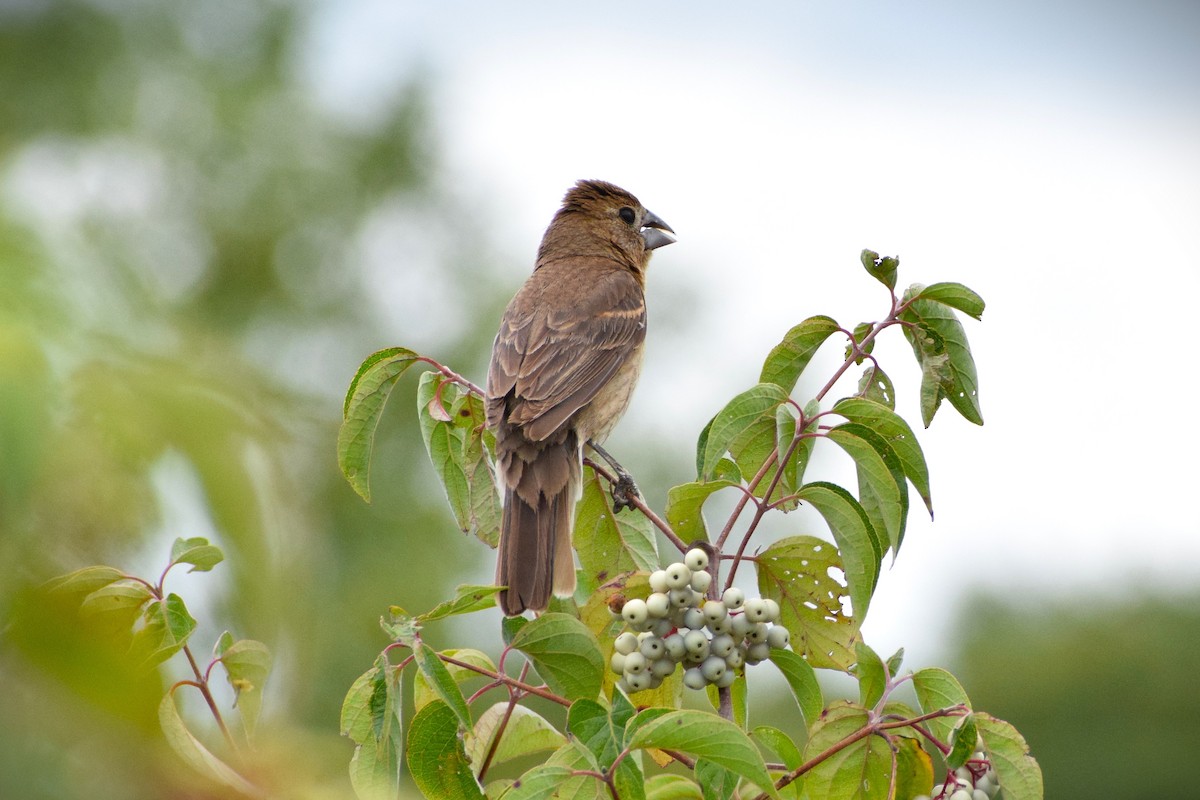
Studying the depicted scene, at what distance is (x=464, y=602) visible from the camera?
6.64 ft

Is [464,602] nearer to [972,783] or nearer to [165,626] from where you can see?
[165,626]

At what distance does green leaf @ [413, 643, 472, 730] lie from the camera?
196 centimetres

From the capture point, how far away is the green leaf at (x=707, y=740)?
6.08 ft

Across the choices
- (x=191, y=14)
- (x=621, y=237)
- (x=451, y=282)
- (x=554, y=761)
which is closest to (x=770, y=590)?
(x=554, y=761)

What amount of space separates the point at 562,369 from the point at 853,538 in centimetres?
199

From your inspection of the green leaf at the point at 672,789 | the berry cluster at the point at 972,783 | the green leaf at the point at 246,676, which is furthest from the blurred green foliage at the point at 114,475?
the berry cluster at the point at 972,783

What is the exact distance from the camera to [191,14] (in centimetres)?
2008

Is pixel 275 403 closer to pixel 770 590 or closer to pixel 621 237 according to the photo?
pixel 770 590

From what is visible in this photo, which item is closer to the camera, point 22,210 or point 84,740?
point 84,740

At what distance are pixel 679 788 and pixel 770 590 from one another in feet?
1.75

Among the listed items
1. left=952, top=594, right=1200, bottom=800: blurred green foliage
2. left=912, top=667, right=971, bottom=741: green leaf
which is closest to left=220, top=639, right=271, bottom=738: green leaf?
left=912, top=667, right=971, bottom=741: green leaf

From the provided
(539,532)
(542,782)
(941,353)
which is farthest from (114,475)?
(539,532)

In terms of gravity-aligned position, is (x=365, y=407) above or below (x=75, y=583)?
above

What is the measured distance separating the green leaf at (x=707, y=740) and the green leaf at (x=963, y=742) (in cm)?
39
